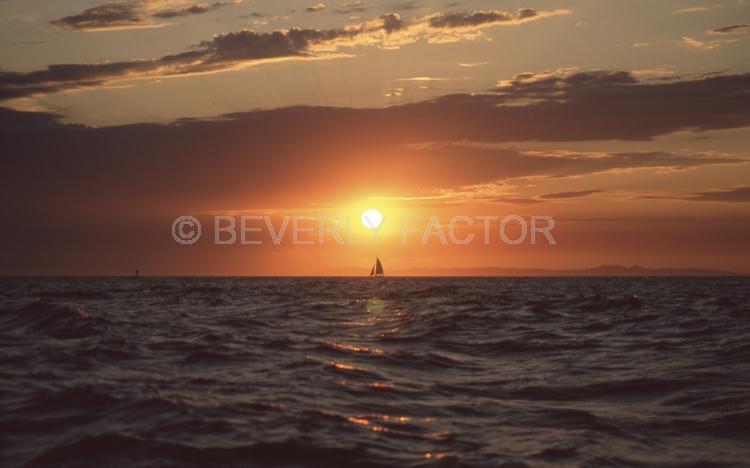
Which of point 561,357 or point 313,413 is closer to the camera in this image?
point 313,413

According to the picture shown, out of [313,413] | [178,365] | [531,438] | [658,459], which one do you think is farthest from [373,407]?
[178,365]

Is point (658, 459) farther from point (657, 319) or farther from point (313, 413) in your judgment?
point (657, 319)

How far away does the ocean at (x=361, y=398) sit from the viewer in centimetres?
959

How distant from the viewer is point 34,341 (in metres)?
20.0

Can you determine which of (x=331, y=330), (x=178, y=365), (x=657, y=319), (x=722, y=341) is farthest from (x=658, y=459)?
(x=657, y=319)

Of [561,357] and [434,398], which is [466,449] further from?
[561,357]

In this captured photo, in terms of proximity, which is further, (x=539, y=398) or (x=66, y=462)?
(x=539, y=398)

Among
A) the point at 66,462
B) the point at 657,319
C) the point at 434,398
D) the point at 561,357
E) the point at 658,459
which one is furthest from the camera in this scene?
the point at 657,319

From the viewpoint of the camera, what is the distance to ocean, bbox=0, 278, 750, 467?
9586 millimetres

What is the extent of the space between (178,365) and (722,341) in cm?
1585

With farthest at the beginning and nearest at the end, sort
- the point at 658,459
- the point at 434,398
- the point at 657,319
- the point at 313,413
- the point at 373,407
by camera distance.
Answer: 1. the point at 657,319
2. the point at 434,398
3. the point at 373,407
4. the point at 313,413
5. the point at 658,459

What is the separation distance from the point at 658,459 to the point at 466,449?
2379 mm

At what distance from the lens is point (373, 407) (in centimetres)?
1244

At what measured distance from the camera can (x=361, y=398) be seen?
13.1 m
